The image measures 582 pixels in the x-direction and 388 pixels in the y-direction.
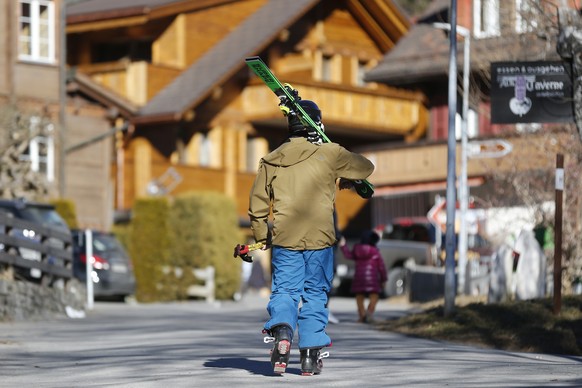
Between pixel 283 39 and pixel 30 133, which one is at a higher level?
pixel 283 39

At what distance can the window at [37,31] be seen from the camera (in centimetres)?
4322

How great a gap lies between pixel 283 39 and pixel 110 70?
580cm

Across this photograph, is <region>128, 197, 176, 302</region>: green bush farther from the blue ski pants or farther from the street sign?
the blue ski pants

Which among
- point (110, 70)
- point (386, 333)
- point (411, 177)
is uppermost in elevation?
point (110, 70)

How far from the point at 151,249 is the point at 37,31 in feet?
27.1

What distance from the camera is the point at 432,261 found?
1531 inches

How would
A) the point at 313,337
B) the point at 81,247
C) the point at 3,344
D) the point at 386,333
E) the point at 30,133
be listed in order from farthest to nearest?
the point at 30,133
the point at 81,247
the point at 386,333
the point at 3,344
the point at 313,337

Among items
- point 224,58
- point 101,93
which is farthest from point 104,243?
point 224,58

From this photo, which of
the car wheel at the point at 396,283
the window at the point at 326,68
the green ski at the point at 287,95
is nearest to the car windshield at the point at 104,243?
the car wheel at the point at 396,283

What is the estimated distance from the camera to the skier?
11.7 m

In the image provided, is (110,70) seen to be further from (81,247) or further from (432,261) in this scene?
(81,247)

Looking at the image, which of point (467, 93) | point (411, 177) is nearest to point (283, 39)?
point (411, 177)

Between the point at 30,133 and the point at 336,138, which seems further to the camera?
the point at 336,138

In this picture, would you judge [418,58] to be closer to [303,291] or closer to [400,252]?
[400,252]
